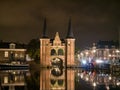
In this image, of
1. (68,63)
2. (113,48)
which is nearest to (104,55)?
(113,48)

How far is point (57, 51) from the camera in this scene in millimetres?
98875

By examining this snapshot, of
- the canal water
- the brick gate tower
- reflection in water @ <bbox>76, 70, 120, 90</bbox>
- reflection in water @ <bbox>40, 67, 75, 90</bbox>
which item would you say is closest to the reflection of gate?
the brick gate tower

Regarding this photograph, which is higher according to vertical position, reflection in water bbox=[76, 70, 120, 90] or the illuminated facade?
the illuminated facade

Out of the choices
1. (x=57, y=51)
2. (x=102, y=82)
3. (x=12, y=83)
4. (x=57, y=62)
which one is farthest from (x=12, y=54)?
(x=12, y=83)

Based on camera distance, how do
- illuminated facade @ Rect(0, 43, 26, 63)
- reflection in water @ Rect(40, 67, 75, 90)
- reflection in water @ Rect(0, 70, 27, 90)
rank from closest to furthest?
1. reflection in water @ Rect(0, 70, 27, 90)
2. reflection in water @ Rect(40, 67, 75, 90)
3. illuminated facade @ Rect(0, 43, 26, 63)

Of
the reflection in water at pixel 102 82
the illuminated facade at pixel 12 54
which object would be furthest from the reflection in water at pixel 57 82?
the illuminated facade at pixel 12 54

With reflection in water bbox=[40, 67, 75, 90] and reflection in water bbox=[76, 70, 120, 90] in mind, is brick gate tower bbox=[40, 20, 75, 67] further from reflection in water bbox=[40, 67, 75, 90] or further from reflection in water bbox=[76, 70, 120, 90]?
reflection in water bbox=[76, 70, 120, 90]

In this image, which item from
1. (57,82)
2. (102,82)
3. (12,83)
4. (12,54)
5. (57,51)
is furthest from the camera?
(12,54)

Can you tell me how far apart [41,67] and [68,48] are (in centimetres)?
826

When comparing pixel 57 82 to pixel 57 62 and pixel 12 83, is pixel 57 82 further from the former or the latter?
pixel 57 62

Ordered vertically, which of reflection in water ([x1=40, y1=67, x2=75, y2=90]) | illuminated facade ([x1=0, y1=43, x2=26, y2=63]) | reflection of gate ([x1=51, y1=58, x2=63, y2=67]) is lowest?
reflection in water ([x1=40, y1=67, x2=75, y2=90])

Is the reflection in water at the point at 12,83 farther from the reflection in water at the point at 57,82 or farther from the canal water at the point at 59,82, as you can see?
the reflection in water at the point at 57,82

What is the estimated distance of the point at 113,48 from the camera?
154 m

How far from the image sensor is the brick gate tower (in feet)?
321
